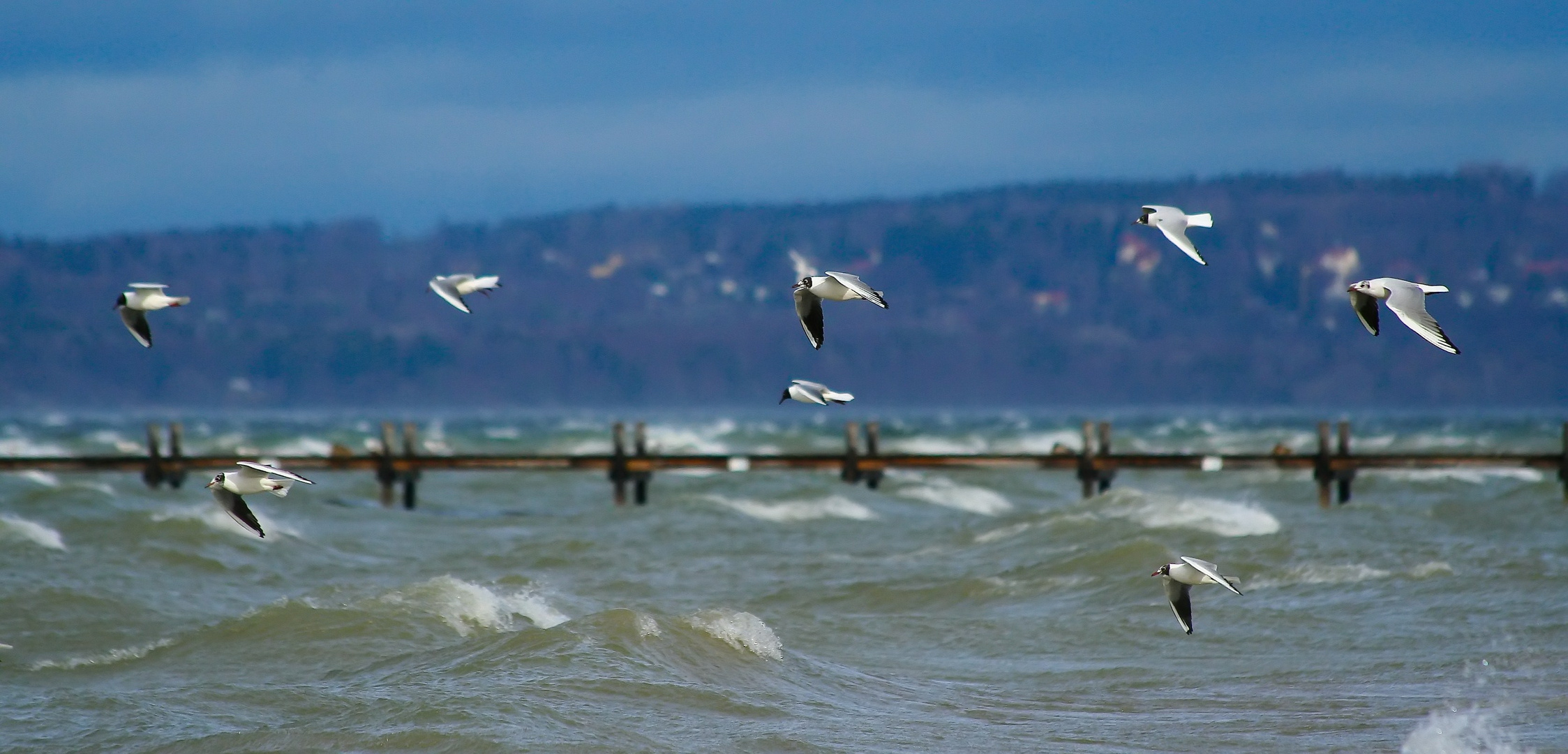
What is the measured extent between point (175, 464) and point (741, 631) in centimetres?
2167

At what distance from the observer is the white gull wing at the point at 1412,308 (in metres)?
8.88

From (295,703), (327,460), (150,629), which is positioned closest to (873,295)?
(295,703)

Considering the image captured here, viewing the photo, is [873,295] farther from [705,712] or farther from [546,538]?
[546,538]

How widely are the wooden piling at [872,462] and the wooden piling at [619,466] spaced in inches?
164

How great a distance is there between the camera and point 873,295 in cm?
974

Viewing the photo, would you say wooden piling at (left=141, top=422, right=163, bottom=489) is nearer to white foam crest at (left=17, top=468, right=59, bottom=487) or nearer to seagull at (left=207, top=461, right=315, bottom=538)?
white foam crest at (left=17, top=468, right=59, bottom=487)

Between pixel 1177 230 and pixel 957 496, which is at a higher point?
pixel 1177 230

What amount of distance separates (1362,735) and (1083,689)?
2.37 meters

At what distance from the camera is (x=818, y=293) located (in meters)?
→ 10.9

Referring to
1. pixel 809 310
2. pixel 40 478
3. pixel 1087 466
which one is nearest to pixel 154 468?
pixel 40 478

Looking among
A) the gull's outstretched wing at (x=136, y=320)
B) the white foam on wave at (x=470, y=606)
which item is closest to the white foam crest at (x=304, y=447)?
the white foam on wave at (x=470, y=606)

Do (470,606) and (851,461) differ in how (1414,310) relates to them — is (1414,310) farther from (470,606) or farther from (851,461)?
(851,461)

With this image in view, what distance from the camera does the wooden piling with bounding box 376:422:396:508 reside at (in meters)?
31.2

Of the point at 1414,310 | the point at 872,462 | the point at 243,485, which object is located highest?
the point at 1414,310
